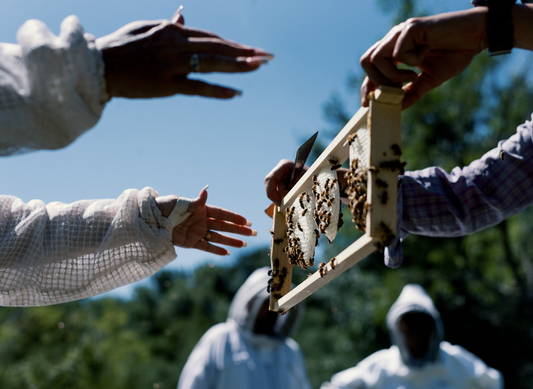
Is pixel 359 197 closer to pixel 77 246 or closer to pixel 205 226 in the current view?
pixel 205 226

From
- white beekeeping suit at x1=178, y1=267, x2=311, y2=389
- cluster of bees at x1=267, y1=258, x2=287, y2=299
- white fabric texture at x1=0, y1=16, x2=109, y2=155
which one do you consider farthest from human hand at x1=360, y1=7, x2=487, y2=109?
white beekeeping suit at x1=178, y1=267, x2=311, y2=389

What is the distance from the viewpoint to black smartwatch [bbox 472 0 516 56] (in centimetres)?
175

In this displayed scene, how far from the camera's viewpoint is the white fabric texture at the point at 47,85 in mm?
1443

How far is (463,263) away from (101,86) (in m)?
16.2

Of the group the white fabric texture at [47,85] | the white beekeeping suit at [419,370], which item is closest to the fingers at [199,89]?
the white fabric texture at [47,85]

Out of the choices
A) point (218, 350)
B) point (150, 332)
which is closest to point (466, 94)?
point (218, 350)

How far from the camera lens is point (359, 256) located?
161 centimetres

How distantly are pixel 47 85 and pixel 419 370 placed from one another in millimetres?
6010

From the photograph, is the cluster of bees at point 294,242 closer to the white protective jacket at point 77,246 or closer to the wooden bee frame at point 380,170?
the wooden bee frame at point 380,170

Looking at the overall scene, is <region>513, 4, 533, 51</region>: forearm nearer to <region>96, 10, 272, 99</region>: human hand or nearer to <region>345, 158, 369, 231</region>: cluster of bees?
<region>345, 158, 369, 231</region>: cluster of bees

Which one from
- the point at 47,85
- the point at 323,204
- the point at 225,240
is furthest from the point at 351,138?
the point at 225,240

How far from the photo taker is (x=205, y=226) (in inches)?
103

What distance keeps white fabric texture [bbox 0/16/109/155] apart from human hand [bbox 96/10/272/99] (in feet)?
0.19

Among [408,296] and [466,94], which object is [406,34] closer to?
[408,296]
